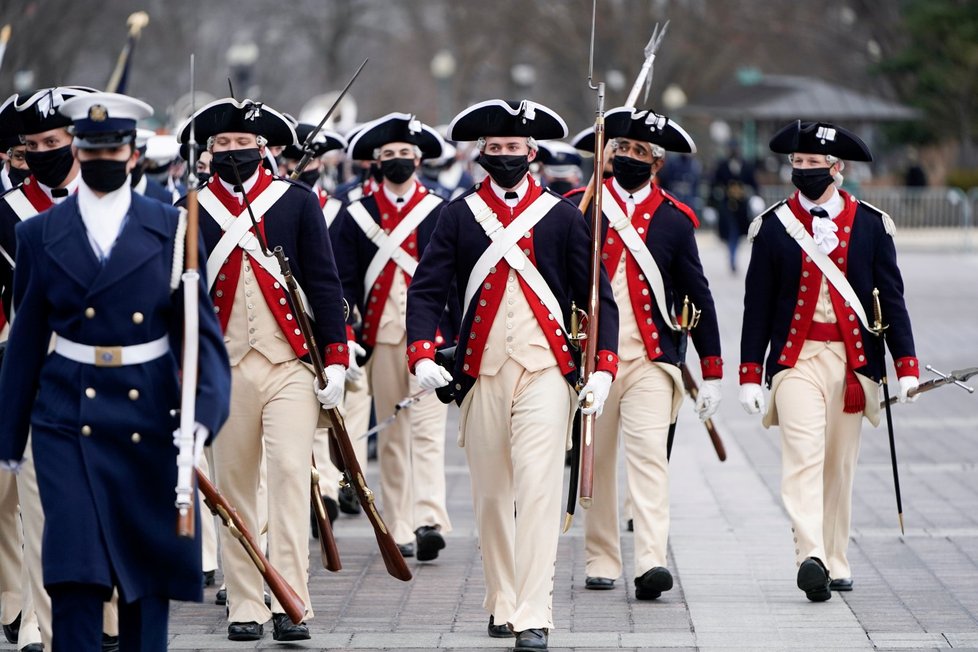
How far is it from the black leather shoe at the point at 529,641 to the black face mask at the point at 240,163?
205 cm

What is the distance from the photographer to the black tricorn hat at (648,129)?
8.36 m

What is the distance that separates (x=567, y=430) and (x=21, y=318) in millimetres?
2398

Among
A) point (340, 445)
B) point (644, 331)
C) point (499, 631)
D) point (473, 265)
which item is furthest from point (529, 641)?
point (644, 331)

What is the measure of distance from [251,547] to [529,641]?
1.20m

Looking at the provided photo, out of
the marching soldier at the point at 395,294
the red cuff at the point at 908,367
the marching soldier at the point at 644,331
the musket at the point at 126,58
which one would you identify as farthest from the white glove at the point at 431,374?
the musket at the point at 126,58

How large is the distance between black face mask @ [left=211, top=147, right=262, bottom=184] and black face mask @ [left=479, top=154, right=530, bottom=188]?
88cm

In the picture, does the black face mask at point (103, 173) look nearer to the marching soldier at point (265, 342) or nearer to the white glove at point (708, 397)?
the marching soldier at point (265, 342)

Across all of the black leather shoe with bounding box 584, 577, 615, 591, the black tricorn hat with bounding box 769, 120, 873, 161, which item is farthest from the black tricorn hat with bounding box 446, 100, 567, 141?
the black leather shoe with bounding box 584, 577, 615, 591

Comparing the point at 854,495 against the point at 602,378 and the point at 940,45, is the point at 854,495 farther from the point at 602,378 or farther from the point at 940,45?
the point at 940,45

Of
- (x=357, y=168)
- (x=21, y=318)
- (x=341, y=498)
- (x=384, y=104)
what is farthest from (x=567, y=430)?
(x=384, y=104)

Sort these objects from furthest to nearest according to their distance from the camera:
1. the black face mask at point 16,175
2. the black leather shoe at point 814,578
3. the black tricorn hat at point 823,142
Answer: the black face mask at point 16,175 < the black tricorn hat at point 823,142 < the black leather shoe at point 814,578

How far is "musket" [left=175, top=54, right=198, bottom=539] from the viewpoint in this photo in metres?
5.60

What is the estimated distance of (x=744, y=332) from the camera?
8.34 m

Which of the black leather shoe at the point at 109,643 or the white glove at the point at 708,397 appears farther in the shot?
the white glove at the point at 708,397
